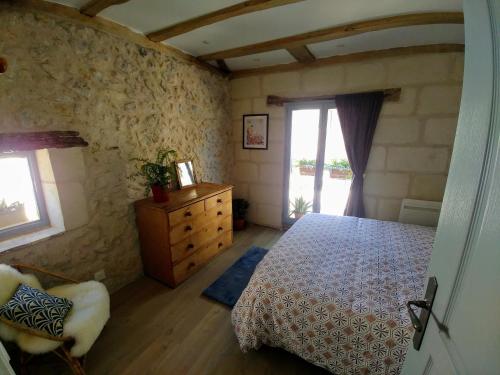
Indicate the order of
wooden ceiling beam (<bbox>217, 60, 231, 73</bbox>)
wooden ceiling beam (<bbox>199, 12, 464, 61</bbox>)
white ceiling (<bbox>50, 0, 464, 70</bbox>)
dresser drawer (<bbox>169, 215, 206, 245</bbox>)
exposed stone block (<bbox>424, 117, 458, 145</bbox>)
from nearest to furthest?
white ceiling (<bbox>50, 0, 464, 70</bbox>), wooden ceiling beam (<bbox>199, 12, 464, 61</bbox>), dresser drawer (<bbox>169, 215, 206, 245</bbox>), exposed stone block (<bbox>424, 117, 458, 145</bbox>), wooden ceiling beam (<bbox>217, 60, 231, 73</bbox>)

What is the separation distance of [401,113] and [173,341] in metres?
3.32

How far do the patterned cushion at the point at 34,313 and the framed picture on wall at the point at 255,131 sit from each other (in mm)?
2973

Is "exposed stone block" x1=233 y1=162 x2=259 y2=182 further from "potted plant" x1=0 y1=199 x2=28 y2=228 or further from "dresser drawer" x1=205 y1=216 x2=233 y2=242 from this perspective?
"potted plant" x1=0 y1=199 x2=28 y2=228

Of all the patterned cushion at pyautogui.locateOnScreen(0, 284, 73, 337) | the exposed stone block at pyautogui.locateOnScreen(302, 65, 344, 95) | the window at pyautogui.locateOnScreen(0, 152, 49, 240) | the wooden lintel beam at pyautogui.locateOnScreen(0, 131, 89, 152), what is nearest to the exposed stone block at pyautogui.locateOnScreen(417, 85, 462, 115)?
the exposed stone block at pyautogui.locateOnScreen(302, 65, 344, 95)

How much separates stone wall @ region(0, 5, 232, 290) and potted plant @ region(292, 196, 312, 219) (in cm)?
186

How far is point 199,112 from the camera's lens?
3.21 m

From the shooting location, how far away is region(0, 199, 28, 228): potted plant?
1776 mm

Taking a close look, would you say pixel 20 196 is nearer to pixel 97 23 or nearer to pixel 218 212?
pixel 97 23

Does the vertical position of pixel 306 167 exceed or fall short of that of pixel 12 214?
it exceeds it

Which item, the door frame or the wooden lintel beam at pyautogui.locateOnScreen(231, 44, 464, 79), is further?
the door frame

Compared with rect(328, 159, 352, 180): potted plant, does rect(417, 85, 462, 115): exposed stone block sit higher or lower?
higher

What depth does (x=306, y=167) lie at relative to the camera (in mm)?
3516

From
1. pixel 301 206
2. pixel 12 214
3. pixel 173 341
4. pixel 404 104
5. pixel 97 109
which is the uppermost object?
pixel 404 104

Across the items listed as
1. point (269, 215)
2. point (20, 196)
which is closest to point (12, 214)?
point (20, 196)
